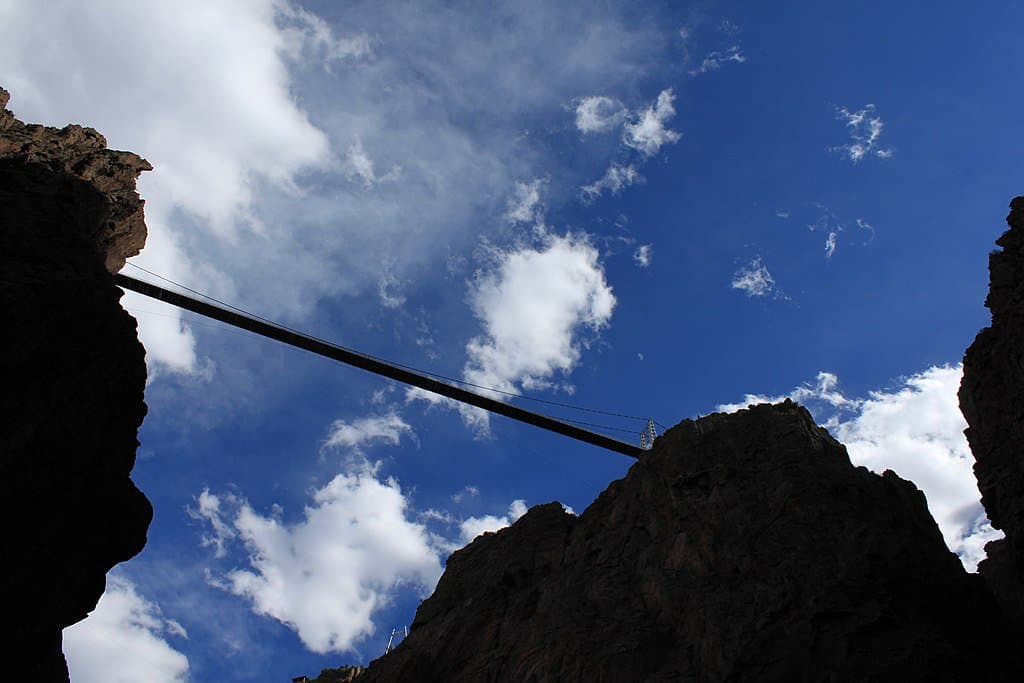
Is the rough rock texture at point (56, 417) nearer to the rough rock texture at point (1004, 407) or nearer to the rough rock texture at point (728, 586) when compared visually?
the rough rock texture at point (728, 586)

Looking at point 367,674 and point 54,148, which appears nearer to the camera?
point 54,148

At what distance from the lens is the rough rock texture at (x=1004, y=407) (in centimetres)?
2220

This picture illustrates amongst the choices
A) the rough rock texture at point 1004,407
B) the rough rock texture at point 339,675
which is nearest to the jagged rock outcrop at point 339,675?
the rough rock texture at point 339,675

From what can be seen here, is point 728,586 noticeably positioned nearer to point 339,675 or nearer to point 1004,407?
point 1004,407

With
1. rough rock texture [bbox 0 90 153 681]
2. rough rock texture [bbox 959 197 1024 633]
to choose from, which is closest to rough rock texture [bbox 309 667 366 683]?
rough rock texture [bbox 0 90 153 681]

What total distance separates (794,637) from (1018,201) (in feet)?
58.8

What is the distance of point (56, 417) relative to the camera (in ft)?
55.2

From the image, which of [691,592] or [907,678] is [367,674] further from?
[907,678]

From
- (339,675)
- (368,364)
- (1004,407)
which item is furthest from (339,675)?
(1004,407)

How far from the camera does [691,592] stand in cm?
1902

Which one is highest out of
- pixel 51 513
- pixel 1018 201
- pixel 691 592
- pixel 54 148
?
pixel 54 148

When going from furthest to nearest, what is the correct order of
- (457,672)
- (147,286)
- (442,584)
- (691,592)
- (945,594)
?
1. (147,286)
2. (442,584)
3. (457,672)
4. (691,592)
5. (945,594)

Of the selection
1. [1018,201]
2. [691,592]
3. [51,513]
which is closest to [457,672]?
[691,592]

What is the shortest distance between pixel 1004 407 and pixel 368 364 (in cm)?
3511
